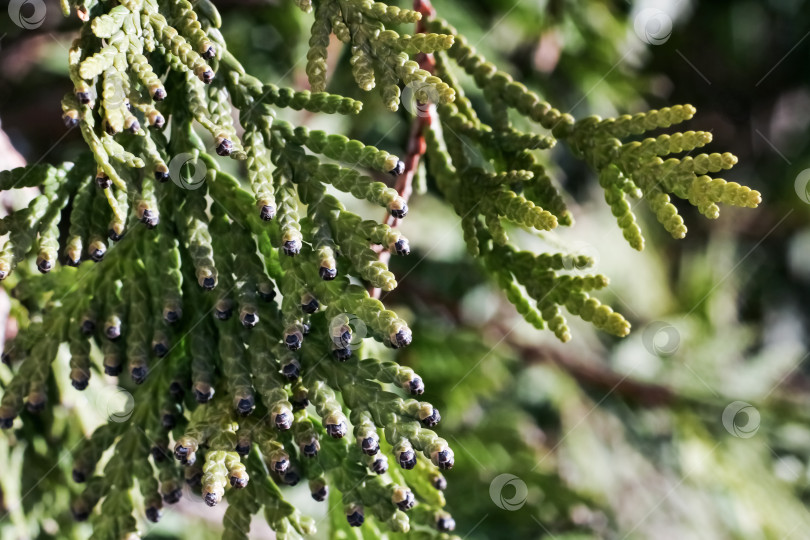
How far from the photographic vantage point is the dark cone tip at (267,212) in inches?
49.6

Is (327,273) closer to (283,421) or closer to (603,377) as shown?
(283,421)

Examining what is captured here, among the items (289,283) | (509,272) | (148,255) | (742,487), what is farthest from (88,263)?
(742,487)

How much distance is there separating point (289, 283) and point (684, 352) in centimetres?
235

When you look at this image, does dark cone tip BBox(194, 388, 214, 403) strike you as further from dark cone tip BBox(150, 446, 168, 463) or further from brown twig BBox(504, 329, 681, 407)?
brown twig BBox(504, 329, 681, 407)

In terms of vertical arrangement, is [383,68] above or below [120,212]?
above

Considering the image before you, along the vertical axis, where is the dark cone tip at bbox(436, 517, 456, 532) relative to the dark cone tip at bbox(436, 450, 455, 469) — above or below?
below

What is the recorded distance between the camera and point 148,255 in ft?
4.92

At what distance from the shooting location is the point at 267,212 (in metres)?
1.26

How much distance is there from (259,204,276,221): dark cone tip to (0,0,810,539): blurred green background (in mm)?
993

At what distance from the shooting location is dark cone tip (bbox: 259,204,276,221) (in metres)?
1.26

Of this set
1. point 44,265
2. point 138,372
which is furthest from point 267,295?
point 44,265

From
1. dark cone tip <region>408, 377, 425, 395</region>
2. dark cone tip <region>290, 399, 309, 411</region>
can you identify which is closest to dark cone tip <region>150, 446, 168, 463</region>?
dark cone tip <region>290, 399, 309, 411</region>

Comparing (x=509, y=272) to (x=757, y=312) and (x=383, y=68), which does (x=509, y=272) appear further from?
(x=757, y=312)

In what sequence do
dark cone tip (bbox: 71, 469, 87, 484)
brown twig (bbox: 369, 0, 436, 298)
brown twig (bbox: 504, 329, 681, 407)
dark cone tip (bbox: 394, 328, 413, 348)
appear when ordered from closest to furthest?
dark cone tip (bbox: 394, 328, 413, 348) < dark cone tip (bbox: 71, 469, 87, 484) < brown twig (bbox: 369, 0, 436, 298) < brown twig (bbox: 504, 329, 681, 407)
